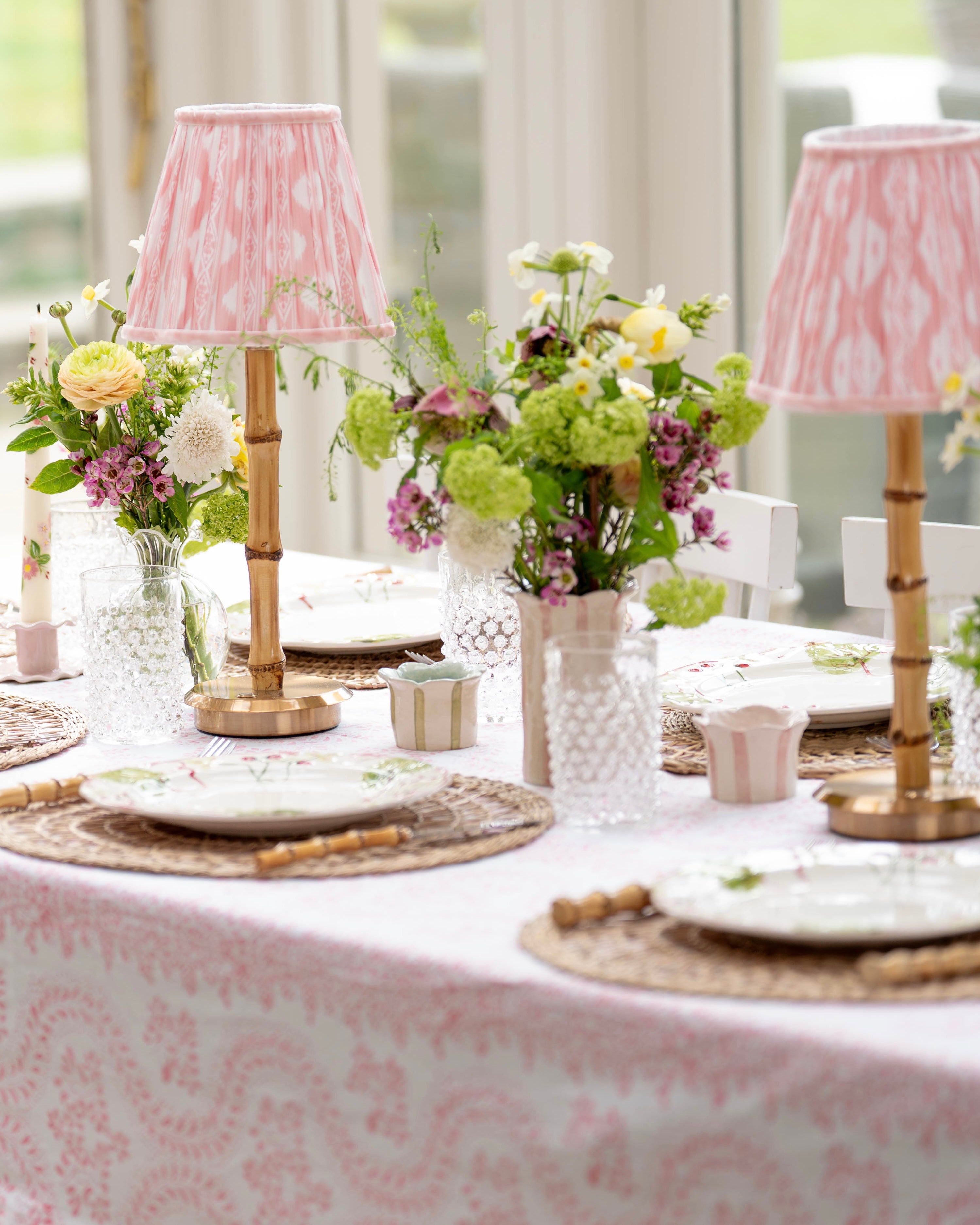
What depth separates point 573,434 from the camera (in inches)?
44.4

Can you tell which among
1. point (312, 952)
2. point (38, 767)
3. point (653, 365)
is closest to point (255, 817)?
point (312, 952)

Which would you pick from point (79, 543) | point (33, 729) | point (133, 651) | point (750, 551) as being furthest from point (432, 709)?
point (750, 551)

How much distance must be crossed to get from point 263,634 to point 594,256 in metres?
0.48

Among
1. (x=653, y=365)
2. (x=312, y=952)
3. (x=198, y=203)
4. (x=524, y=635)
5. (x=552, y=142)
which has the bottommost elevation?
(x=312, y=952)

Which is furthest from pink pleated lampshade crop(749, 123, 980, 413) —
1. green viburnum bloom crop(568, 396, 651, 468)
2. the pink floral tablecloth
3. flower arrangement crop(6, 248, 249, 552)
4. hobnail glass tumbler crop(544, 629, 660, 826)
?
flower arrangement crop(6, 248, 249, 552)

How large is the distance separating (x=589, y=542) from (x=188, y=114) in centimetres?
54

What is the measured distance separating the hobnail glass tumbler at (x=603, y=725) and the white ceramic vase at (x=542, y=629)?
43mm

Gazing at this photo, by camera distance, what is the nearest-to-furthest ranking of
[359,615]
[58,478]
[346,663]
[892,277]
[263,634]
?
[892,277], [263,634], [58,478], [346,663], [359,615]

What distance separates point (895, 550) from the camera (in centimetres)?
111

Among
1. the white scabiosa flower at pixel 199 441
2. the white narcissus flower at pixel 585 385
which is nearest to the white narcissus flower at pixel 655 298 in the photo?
the white narcissus flower at pixel 585 385

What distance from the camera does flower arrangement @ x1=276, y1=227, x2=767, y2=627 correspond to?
1.14 meters

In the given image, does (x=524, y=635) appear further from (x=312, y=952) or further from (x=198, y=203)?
(x=198, y=203)

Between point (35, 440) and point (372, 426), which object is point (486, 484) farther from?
point (35, 440)

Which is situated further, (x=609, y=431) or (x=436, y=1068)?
(x=609, y=431)
